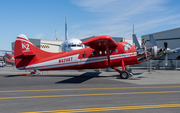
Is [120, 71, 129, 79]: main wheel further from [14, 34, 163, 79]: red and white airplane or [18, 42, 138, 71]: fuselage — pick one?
[18, 42, 138, 71]: fuselage

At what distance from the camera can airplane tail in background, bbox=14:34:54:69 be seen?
17.2 meters

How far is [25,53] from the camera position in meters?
17.3

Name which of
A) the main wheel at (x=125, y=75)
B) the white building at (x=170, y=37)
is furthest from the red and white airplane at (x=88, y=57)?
the white building at (x=170, y=37)

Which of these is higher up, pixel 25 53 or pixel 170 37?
pixel 170 37

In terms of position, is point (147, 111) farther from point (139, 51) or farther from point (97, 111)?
point (139, 51)

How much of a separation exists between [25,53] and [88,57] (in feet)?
22.8

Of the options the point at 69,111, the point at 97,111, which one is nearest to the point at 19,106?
the point at 69,111

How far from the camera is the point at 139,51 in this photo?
605 inches

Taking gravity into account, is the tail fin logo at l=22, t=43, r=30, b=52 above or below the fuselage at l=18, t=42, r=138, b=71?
above

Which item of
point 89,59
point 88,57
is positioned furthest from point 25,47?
point 89,59

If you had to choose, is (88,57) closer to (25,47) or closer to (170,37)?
(25,47)

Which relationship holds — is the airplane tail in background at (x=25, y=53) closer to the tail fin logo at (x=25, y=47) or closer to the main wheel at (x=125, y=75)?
the tail fin logo at (x=25, y=47)

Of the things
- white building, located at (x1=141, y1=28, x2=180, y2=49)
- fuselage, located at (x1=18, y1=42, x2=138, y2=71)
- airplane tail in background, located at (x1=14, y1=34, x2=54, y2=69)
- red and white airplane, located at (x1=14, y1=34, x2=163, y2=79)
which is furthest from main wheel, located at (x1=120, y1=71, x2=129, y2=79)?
white building, located at (x1=141, y1=28, x2=180, y2=49)

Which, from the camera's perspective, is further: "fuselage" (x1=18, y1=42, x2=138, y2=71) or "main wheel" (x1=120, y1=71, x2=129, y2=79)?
"fuselage" (x1=18, y1=42, x2=138, y2=71)
